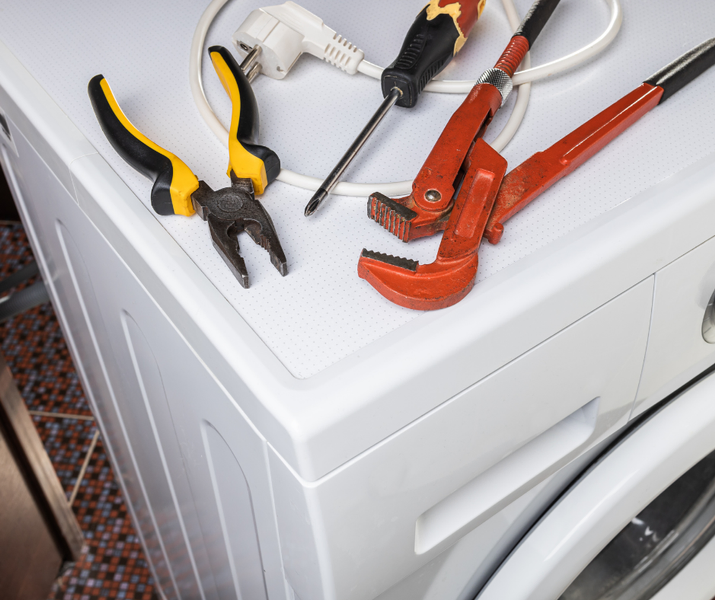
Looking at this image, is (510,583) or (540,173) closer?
(540,173)

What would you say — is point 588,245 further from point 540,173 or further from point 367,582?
point 367,582

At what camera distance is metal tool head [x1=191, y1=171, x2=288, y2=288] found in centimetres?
43

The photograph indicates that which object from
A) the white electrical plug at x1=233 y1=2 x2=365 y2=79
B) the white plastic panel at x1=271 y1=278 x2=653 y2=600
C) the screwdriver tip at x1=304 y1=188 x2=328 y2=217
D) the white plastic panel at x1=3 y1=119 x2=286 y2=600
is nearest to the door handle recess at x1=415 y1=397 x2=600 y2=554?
the white plastic panel at x1=271 y1=278 x2=653 y2=600

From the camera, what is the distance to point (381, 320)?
0.41 m

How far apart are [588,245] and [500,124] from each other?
0.13 metres

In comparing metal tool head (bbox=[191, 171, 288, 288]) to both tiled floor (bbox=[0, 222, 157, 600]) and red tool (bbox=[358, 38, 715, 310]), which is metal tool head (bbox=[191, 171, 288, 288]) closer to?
red tool (bbox=[358, 38, 715, 310])

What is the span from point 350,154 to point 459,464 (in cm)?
21

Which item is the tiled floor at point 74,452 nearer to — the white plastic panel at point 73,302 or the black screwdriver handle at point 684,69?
the white plastic panel at point 73,302

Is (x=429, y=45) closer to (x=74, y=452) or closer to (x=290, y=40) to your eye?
(x=290, y=40)

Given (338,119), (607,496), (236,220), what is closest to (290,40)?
(338,119)

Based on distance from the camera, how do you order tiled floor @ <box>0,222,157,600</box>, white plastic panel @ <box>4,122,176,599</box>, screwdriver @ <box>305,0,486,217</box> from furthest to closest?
1. tiled floor @ <box>0,222,157,600</box>
2. white plastic panel @ <box>4,122,176,599</box>
3. screwdriver @ <box>305,0,486,217</box>

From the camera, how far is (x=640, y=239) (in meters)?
0.45

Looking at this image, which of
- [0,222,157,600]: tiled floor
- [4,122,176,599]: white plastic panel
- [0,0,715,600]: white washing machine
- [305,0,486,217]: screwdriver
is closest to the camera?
[0,0,715,600]: white washing machine

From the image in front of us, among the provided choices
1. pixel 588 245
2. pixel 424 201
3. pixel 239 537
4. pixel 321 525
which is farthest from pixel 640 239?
pixel 239 537
